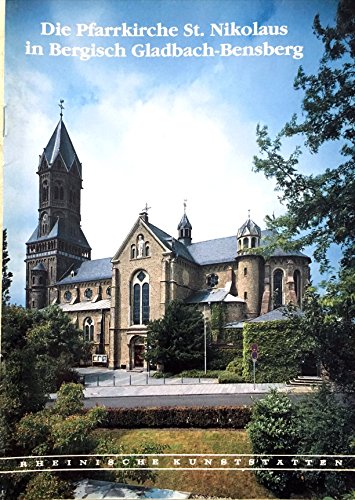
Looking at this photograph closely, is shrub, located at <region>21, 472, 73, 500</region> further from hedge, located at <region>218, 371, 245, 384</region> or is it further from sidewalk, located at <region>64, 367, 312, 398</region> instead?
hedge, located at <region>218, 371, 245, 384</region>

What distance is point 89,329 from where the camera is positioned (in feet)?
18.7

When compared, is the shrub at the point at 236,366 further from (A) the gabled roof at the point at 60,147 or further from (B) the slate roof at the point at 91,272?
(A) the gabled roof at the point at 60,147

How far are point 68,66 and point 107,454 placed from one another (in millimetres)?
3814

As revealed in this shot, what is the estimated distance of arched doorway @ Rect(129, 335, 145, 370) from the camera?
17.4 ft

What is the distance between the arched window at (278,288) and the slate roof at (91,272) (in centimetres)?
210

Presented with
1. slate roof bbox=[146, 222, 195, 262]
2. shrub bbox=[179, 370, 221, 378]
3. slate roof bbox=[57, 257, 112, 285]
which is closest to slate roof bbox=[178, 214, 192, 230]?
slate roof bbox=[146, 222, 195, 262]

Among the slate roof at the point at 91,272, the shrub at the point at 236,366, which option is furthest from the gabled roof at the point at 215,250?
the shrub at the point at 236,366

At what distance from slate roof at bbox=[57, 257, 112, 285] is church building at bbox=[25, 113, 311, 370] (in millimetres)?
14

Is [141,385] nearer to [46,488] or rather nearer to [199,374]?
[199,374]

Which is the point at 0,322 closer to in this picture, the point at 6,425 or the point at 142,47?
the point at 6,425

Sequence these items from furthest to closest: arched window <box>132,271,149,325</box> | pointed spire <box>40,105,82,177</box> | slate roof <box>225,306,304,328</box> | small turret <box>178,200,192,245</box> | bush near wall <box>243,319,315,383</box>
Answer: arched window <box>132,271,149,325</box> → small turret <box>178,200,192,245</box> → slate roof <box>225,306,304,328</box> → bush near wall <box>243,319,315,383</box> → pointed spire <box>40,105,82,177</box>

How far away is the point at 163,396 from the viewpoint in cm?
520

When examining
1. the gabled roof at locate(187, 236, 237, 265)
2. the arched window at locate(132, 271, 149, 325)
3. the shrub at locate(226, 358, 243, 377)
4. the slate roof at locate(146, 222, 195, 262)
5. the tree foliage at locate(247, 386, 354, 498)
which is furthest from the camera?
the arched window at locate(132, 271, 149, 325)

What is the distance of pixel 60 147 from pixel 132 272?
8.50 feet
